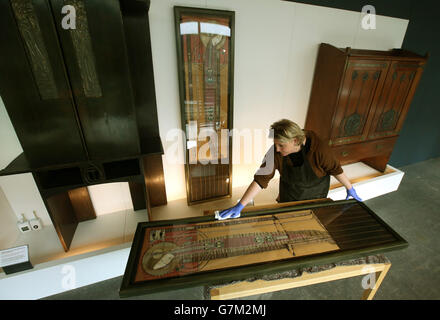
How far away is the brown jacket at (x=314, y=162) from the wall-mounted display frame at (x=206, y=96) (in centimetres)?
91

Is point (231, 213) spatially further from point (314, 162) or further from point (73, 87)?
point (73, 87)

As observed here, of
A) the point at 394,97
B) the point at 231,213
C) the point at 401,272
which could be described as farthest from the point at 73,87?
the point at 394,97

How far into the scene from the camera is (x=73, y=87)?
1563 millimetres

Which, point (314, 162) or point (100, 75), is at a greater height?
point (100, 75)

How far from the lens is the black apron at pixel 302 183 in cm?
191

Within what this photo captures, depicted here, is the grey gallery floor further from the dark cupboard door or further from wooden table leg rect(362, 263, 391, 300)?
the dark cupboard door

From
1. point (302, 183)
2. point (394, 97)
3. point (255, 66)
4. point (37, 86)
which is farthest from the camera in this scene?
point (394, 97)

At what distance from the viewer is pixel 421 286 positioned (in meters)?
2.28

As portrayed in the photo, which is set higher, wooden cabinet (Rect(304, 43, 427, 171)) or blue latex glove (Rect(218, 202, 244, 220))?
wooden cabinet (Rect(304, 43, 427, 171))


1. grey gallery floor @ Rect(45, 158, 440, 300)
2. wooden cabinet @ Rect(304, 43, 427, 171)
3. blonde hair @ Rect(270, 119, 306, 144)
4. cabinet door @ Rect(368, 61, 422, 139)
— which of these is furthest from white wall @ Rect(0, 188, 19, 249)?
cabinet door @ Rect(368, 61, 422, 139)

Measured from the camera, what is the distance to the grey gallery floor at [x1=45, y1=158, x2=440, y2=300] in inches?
86.0

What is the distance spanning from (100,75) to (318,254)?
1.91 m

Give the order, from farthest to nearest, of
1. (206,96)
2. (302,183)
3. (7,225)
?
1. (206,96)
2. (7,225)
3. (302,183)
